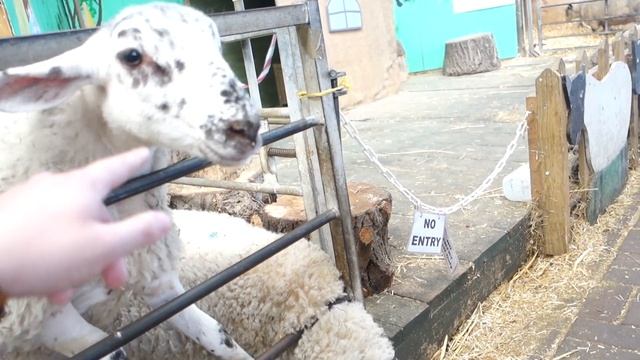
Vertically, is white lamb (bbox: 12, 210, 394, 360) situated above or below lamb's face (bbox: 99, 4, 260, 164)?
below

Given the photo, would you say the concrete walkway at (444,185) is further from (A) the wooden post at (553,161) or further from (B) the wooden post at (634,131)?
(B) the wooden post at (634,131)

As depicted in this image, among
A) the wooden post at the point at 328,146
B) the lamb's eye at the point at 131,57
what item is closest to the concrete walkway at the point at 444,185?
the wooden post at the point at 328,146

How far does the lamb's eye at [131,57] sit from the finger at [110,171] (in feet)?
1.71

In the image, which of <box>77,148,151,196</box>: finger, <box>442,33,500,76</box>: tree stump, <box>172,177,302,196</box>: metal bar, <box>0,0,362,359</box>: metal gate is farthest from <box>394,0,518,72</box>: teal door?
<box>77,148,151,196</box>: finger

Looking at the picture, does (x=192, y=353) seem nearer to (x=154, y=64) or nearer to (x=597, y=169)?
(x=154, y=64)

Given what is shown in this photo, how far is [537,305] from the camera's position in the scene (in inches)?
108

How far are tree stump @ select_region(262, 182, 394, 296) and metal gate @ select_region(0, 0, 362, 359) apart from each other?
0.13 metres

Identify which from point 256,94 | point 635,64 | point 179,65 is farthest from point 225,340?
point 635,64

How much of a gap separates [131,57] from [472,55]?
8062mm

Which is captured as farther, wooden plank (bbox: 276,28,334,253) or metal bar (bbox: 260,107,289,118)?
metal bar (bbox: 260,107,289,118)

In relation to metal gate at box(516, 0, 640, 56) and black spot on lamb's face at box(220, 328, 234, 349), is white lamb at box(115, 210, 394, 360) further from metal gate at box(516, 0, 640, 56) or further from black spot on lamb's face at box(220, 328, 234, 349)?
metal gate at box(516, 0, 640, 56)

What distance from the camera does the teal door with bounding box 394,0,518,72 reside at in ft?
31.2

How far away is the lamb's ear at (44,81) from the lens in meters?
1.16

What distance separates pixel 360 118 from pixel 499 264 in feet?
13.1
